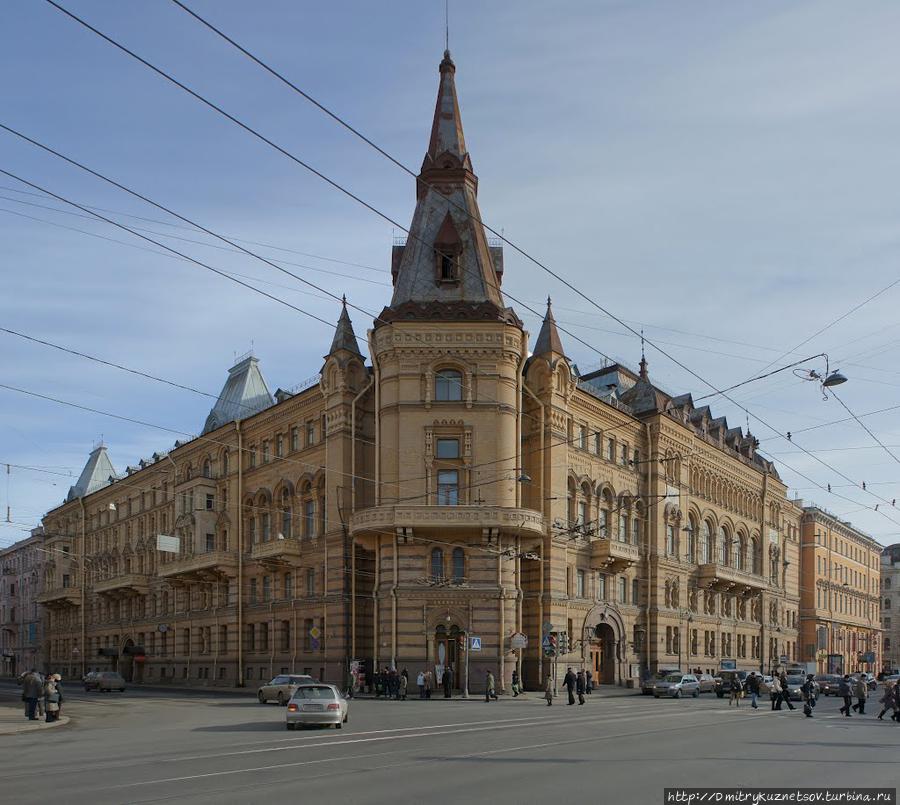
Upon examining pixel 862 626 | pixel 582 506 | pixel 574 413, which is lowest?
pixel 862 626

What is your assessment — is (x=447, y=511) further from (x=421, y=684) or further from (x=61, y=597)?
(x=61, y=597)

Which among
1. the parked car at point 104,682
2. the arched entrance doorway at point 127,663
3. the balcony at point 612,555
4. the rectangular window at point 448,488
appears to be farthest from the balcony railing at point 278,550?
the arched entrance doorway at point 127,663

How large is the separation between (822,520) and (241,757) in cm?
8326

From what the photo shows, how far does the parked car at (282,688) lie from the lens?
39.1 m

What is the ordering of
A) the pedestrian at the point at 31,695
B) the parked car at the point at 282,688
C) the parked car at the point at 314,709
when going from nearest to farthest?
the parked car at the point at 314,709 → the pedestrian at the point at 31,695 → the parked car at the point at 282,688

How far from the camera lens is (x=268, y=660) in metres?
56.2

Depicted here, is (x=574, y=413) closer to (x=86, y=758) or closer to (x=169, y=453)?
(x=169, y=453)

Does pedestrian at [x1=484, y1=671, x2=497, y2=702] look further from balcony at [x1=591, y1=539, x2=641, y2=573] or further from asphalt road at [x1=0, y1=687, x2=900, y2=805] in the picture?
balcony at [x1=591, y1=539, x2=641, y2=573]

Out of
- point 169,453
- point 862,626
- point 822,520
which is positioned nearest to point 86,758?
point 169,453

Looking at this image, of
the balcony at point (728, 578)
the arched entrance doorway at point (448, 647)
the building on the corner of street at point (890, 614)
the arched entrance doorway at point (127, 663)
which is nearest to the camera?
the arched entrance doorway at point (448, 647)

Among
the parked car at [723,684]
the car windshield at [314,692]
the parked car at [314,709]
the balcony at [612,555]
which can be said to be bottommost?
the parked car at [723,684]

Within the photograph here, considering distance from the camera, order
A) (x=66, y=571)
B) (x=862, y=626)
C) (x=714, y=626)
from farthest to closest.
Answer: (x=862, y=626) → (x=66, y=571) → (x=714, y=626)

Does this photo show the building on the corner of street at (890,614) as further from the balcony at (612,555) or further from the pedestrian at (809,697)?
the pedestrian at (809,697)

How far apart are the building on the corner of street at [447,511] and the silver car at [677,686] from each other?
436cm
